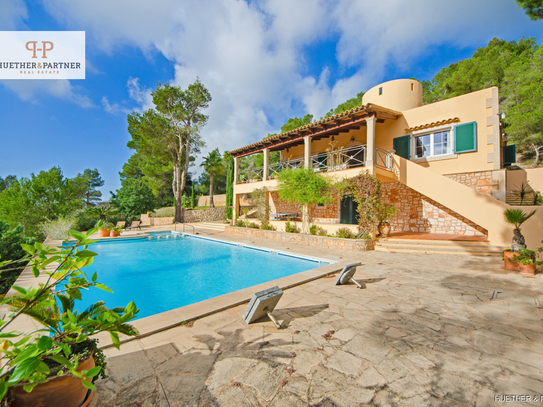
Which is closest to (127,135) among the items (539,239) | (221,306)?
(221,306)

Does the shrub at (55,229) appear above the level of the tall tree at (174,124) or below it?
below

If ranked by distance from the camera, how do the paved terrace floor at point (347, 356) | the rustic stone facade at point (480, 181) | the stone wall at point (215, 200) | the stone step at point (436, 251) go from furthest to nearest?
the stone wall at point (215, 200), the rustic stone facade at point (480, 181), the stone step at point (436, 251), the paved terrace floor at point (347, 356)

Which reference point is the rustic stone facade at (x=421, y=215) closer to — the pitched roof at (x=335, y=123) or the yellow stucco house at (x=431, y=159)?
the yellow stucco house at (x=431, y=159)

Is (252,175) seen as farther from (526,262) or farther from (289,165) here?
(526,262)

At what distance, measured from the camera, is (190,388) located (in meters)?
2.16

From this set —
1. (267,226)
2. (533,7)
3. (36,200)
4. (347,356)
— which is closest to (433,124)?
(533,7)

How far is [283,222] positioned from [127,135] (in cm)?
2552

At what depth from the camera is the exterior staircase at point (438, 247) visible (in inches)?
315

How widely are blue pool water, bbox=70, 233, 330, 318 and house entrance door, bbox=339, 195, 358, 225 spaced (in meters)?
5.22

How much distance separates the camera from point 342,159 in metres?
12.9

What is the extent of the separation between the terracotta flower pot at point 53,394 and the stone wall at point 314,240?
8896mm

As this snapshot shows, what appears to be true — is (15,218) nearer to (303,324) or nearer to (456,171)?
(303,324)

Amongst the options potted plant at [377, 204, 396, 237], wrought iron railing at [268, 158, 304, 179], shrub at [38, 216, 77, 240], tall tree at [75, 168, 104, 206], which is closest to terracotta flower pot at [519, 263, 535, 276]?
potted plant at [377, 204, 396, 237]

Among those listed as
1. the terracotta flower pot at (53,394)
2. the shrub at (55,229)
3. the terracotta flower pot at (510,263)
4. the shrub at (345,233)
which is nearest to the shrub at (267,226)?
the shrub at (345,233)
